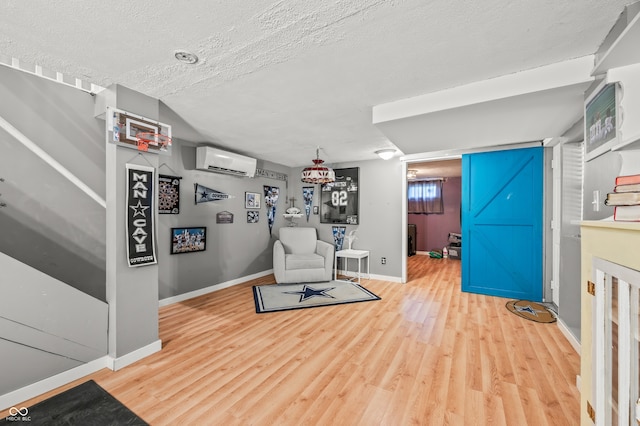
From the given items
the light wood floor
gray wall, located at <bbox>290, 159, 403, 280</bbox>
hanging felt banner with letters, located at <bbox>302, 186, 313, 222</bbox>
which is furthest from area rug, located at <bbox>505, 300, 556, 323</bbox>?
hanging felt banner with letters, located at <bbox>302, 186, 313, 222</bbox>

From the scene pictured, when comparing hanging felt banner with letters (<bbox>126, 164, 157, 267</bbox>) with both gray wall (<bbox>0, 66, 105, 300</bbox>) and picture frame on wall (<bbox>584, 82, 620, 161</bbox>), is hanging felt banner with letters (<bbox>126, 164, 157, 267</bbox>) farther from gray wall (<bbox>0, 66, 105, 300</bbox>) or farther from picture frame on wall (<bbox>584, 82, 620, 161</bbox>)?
picture frame on wall (<bbox>584, 82, 620, 161</bbox>)

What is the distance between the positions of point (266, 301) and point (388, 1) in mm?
3447

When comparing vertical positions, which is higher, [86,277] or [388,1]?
[388,1]

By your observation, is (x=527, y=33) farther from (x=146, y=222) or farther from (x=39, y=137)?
(x=39, y=137)

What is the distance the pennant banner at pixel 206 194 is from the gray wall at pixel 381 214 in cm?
247

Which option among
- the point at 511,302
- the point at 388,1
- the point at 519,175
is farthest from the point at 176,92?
the point at 511,302

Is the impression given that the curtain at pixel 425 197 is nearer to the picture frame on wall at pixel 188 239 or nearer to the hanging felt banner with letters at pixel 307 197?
the hanging felt banner with letters at pixel 307 197

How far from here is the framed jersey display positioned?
16.8 ft

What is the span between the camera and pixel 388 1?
4.10 feet

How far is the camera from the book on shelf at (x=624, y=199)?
98 centimetres

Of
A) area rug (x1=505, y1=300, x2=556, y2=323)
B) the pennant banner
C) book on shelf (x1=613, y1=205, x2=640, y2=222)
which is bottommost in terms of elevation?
area rug (x1=505, y1=300, x2=556, y2=323)

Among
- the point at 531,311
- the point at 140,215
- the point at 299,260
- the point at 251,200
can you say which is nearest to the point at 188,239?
the point at 251,200

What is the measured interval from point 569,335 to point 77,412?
4047 mm

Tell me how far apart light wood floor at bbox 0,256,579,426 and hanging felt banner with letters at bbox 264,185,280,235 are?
92.5 inches
